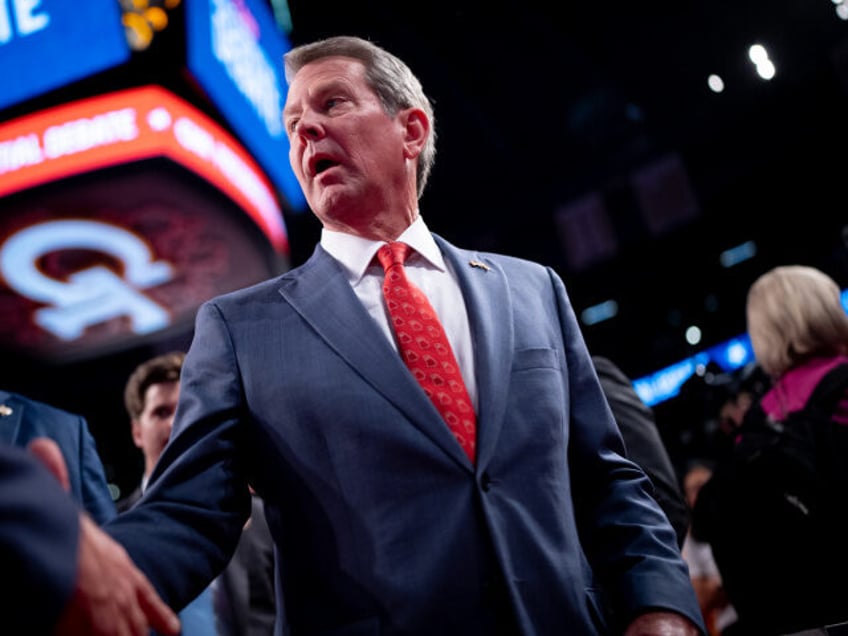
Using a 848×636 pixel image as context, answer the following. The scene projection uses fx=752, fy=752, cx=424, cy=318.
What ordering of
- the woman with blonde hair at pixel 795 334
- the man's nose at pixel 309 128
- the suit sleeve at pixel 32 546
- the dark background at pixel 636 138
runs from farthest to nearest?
the dark background at pixel 636 138 < the woman with blonde hair at pixel 795 334 < the man's nose at pixel 309 128 < the suit sleeve at pixel 32 546

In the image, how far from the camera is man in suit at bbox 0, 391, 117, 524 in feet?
6.35

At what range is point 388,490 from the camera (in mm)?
1204

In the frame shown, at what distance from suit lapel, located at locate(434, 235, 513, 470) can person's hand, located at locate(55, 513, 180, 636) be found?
55 cm

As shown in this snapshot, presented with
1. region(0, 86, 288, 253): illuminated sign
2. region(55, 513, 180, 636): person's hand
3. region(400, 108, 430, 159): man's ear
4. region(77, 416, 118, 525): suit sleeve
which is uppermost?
region(0, 86, 288, 253): illuminated sign

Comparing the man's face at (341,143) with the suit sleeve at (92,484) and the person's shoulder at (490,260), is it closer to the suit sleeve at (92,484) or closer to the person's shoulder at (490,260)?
the person's shoulder at (490,260)

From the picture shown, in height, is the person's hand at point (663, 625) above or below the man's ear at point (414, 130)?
below

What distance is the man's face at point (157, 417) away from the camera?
10.4 feet

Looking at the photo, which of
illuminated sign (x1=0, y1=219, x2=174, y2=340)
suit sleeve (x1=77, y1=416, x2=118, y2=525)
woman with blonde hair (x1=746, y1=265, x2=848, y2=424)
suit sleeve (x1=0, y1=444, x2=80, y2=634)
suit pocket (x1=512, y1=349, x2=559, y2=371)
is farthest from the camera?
illuminated sign (x1=0, y1=219, x2=174, y2=340)

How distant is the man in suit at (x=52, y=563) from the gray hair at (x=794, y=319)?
2.43m

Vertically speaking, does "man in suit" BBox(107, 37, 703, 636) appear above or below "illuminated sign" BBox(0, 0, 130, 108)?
below

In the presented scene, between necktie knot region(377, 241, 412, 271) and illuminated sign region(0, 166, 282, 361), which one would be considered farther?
illuminated sign region(0, 166, 282, 361)

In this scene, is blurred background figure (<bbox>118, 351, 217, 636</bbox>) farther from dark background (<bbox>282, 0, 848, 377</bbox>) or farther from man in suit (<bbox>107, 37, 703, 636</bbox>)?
dark background (<bbox>282, 0, 848, 377</bbox>)

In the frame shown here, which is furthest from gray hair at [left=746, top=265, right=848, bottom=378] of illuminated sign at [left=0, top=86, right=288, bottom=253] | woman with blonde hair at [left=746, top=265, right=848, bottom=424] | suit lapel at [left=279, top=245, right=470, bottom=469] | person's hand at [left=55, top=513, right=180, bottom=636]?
illuminated sign at [left=0, top=86, right=288, bottom=253]

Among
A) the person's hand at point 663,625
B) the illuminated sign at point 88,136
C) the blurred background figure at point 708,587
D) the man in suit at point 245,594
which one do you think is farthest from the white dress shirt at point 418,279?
the illuminated sign at point 88,136
